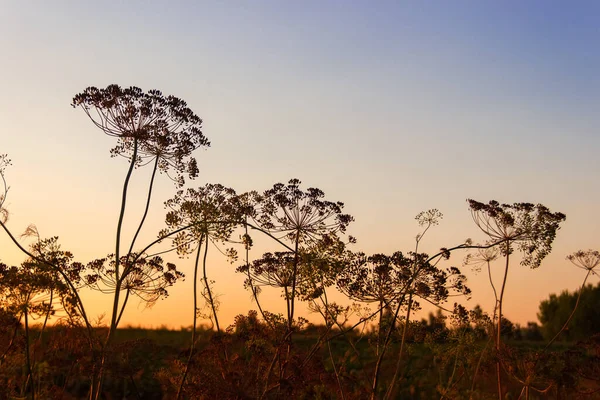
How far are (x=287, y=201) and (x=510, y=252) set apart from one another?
5.34 meters

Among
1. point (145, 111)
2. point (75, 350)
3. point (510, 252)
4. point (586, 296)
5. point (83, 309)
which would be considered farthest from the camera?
point (586, 296)

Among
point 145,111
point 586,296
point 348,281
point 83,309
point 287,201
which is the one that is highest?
point 586,296

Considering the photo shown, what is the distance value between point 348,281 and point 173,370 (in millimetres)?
4337

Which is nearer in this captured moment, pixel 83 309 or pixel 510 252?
pixel 83 309

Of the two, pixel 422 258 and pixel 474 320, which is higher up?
pixel 422 258

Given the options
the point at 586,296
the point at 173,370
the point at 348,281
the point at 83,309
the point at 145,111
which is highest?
the point at 586,296

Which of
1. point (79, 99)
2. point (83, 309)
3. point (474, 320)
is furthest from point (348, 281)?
point (79, 99)

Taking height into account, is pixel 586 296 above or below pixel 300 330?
above

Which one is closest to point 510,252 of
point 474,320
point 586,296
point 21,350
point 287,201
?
point 474,320

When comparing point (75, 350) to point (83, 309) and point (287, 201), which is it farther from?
point (287, 201)

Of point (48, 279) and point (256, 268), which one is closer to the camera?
point (48, 279)

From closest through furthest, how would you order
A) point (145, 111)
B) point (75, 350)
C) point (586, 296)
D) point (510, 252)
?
point (145, 111)
point (75, 350)
point (510, 252)
point (586, 296)

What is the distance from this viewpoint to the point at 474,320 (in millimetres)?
16375

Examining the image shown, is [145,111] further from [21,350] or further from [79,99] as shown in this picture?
[21,350]
